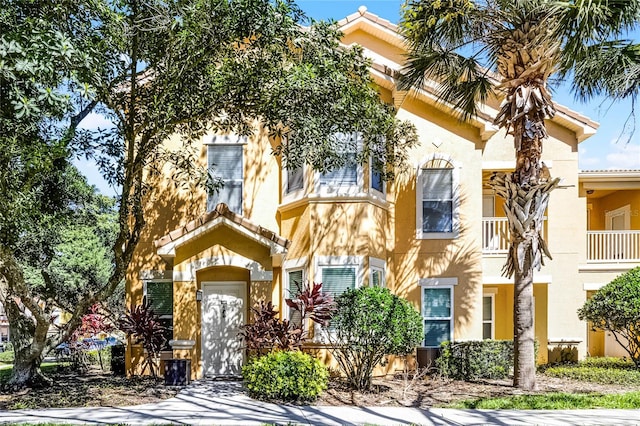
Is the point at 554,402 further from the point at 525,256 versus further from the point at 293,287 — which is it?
the point at 293,287

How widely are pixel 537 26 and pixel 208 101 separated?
7829 mm

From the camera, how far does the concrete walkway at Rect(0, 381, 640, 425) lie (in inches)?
419

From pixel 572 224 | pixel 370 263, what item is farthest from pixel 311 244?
pixel 572 224

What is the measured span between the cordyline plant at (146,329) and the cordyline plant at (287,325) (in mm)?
2627

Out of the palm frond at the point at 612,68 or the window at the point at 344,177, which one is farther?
the window at the point at 344,177

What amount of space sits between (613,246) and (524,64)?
32.3 ft

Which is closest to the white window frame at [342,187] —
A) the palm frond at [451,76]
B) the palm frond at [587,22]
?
the palm frond at [451,76]

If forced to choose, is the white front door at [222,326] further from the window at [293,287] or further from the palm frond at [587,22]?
the palm frond at [587,22]

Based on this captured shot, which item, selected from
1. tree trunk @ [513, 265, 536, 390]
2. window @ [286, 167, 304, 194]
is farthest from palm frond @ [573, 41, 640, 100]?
window @ [286, 167, 304, 194]

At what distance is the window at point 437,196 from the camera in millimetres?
17547

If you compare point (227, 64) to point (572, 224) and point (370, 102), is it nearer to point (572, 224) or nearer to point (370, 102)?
point (370, 102)

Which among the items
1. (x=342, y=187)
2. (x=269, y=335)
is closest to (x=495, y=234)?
(x=342, y=187)

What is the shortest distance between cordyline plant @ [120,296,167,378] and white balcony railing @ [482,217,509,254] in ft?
34.9

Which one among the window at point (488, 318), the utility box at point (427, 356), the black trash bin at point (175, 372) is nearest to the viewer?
the black trash bin at point (175, 372)
